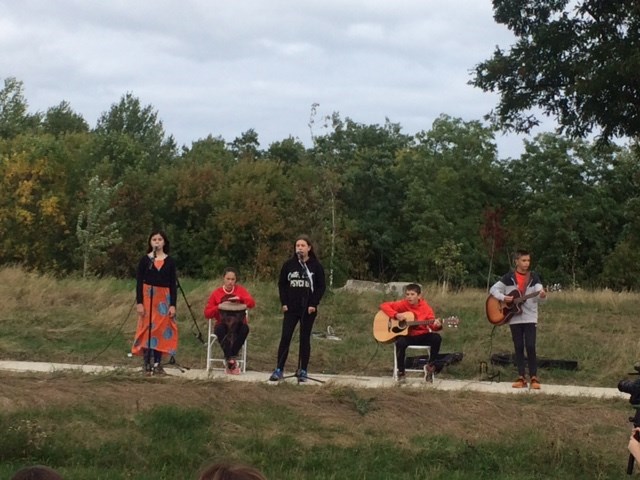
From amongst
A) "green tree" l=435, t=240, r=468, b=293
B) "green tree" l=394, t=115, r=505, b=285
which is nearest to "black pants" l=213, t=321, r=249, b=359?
"green tree" l=435, t=240, r=468, b=293

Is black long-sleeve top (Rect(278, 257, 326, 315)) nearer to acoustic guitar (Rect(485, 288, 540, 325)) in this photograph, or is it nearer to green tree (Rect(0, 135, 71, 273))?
acoustic guitar (Rect(485, 288, 540, 325))

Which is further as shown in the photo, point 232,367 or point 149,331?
point 232,367

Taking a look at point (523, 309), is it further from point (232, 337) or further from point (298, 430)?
point (298, 430)

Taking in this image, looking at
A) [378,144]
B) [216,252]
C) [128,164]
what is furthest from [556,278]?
[128,164]

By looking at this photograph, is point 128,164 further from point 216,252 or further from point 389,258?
point 389,258

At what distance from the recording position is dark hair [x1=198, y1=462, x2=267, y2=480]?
2.70 m

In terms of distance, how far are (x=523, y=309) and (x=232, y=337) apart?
3.76m

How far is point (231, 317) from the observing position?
12672 mm

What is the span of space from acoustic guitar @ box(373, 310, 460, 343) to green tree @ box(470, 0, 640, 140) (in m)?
8.87

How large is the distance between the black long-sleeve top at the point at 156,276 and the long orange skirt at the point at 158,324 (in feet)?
0.20

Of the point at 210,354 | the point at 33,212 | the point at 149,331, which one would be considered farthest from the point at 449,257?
the point at 149,331

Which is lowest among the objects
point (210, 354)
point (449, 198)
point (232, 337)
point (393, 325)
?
point (210, 354)

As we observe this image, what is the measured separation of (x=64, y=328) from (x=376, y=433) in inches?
307

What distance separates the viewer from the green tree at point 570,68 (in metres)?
19.7
